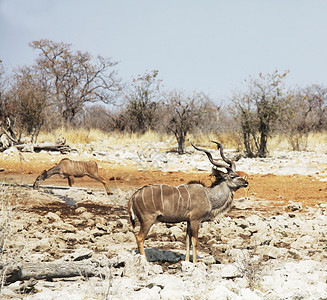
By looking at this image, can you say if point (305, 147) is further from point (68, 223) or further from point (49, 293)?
point (49, 293)

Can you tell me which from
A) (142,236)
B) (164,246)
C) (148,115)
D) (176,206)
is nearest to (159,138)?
(148,115)

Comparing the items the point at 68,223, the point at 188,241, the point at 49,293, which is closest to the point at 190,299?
the point at 49,293

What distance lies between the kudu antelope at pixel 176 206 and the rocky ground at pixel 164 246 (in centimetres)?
34

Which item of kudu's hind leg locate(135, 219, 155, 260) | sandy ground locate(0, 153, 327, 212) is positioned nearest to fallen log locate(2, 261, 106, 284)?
kudu's hind leg locate(135, 219, 155, 260)

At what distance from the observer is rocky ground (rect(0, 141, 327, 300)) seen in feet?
11.5

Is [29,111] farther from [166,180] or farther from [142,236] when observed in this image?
[142,236]

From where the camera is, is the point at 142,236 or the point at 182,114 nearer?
the point at 142,236

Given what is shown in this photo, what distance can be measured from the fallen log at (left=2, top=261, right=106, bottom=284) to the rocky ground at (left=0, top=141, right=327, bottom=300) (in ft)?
0.06

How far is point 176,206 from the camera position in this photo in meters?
4.66

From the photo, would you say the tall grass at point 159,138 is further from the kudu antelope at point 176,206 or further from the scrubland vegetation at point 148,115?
the kudu antelope at point 176,206

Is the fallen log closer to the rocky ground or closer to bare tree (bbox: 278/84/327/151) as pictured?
the rocky ground

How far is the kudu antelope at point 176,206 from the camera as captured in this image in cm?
457

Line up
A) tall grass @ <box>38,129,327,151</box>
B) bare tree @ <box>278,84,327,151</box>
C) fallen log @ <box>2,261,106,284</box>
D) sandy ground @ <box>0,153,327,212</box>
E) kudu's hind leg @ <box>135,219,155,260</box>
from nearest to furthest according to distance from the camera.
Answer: fallen log @ <box>2,261,106,284</box> < kudu's hind leg @ <box>135,219,155,260</box> < sandy ground @ <box>0,153,327,212</box> < bare tree @ <box>278,84,327,151</box> < tall grass @ <box>38,129,327,151</box>

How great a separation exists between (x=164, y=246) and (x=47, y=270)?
1976mm
